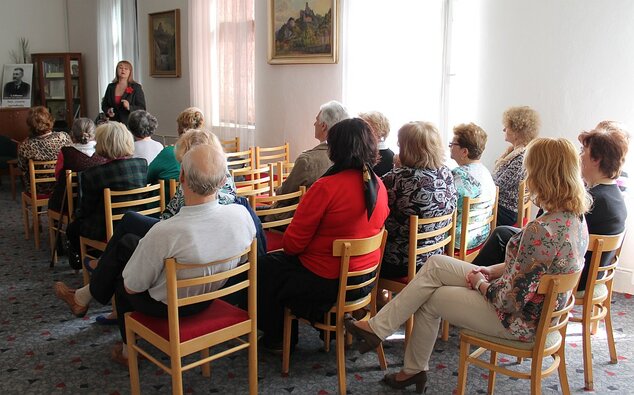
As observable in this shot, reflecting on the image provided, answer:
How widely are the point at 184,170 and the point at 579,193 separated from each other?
1.59m

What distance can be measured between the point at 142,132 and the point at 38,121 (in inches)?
58.3

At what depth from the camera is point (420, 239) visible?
10.3ft

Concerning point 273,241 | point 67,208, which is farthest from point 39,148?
point 273,241

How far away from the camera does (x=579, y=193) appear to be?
7.68 ft

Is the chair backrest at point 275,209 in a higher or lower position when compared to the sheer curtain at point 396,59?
lower

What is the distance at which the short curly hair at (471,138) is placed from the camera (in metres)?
3.61

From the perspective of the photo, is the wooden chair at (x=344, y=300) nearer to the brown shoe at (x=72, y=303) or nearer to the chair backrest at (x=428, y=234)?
the chair backrest at (x=428, y=234)

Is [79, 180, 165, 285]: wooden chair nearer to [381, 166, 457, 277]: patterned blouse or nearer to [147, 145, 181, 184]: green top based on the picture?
[147, 145, 181, 184]: green top

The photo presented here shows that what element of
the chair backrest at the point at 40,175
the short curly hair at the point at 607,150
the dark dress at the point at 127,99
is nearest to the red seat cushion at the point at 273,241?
the short curly hair at the point at 607,150

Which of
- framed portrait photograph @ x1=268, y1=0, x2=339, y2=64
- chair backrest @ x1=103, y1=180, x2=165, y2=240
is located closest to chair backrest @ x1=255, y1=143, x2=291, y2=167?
framed portrait photograph @ x1=268, y1=0, x2=339, y2=64

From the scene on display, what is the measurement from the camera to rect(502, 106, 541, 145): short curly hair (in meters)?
4.11

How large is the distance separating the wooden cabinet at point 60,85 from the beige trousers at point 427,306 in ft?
27.1

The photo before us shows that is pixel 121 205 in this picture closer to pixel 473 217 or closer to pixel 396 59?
pixel 473 217

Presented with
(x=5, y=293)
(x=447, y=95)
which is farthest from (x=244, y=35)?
(x=5, y=293)
